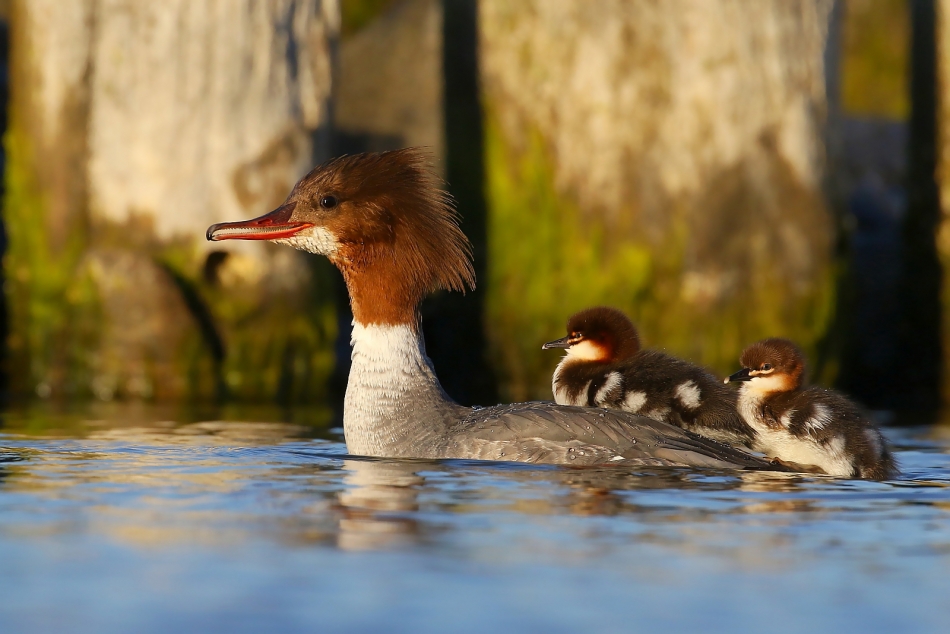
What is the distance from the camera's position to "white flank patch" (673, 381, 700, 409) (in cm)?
515

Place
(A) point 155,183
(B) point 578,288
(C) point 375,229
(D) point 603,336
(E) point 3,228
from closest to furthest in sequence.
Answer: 1. (C) point 375,229
2. (D) point 603,336
3. (A) point 155,183
4. (B) point 578,288
5. (E) point 3,228

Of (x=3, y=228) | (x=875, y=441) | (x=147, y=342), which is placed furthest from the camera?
(x=3, y=228)

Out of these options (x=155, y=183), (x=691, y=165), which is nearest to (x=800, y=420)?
(x=691, y=165)

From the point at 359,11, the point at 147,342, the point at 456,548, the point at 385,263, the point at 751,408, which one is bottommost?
the point at 456,548

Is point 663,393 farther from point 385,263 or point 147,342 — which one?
point 147,342

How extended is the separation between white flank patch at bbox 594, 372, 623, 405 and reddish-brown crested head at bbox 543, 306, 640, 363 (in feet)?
0.66

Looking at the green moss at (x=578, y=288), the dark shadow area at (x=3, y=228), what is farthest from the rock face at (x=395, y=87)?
the dark shadow area at (x=3, y=228)

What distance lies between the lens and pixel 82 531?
3.33 meters

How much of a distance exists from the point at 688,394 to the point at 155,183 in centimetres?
369

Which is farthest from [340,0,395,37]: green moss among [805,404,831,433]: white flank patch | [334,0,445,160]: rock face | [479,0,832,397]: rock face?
[805,404,831,433]: white flank patch

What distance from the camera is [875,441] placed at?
4676mm

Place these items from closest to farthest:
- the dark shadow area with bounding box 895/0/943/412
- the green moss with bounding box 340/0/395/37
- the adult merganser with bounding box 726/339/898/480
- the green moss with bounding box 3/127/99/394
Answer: the adult merganser with bounding box 726/339/898/480 → the green moss with bounding box 3/127/99/394 → the dark shadow area with bounding box 895/0/943/412 → the green moss with bounding box 340/0/395/37

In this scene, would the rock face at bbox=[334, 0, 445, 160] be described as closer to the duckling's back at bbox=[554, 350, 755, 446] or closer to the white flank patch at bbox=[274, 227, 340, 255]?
the duckling's back at bbox=[554, 350, 755, 446]

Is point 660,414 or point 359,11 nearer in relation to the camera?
point 660,414
